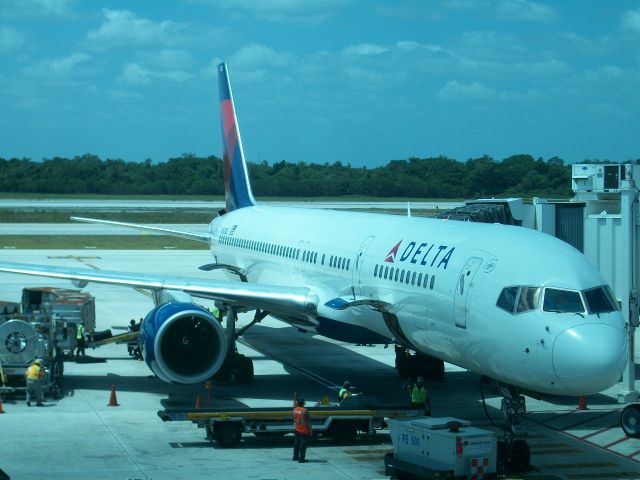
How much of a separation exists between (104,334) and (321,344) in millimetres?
6546

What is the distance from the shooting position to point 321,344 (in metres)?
33.0

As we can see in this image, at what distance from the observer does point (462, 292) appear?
18.5 metres

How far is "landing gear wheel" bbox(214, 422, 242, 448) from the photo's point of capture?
19.7 m

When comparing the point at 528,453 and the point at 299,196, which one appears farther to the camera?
the point at 299,196

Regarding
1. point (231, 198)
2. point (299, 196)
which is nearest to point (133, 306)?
point (231, 198)

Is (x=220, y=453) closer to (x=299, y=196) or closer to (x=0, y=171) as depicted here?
(x=299, y=196)

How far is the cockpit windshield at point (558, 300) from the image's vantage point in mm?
16672

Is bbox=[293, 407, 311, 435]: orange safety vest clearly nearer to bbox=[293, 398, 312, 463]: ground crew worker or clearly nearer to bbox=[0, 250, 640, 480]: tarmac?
bbox=[293, 398, 312, 463]: ground crew worker

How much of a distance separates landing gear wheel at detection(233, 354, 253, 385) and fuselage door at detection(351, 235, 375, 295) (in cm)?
411

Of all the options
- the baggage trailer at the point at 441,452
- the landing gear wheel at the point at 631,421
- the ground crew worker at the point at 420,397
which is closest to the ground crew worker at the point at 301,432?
the baggage trailer at the point at 441,452

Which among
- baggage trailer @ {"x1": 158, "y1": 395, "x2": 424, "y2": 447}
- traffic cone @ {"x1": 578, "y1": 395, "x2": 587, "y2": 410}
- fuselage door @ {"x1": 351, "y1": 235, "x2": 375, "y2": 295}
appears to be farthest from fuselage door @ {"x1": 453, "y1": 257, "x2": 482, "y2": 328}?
traffic cone @ {"x1": 578, "y1": 395, "x2": 587, "y2": 410}

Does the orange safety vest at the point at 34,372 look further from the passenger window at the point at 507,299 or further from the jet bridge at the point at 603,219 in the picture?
the jet bridge at the point at 603,219

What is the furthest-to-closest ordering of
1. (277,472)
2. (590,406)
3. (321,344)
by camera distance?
(321,344) < (590,406) < (277,472)

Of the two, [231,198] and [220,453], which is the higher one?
[231,198]
